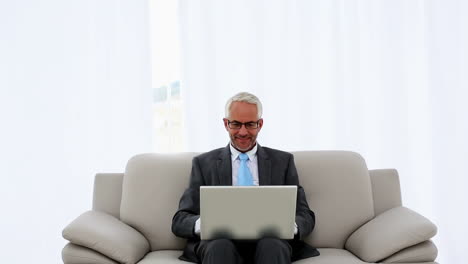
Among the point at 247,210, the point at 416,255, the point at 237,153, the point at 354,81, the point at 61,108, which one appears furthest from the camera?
the point at 354,81

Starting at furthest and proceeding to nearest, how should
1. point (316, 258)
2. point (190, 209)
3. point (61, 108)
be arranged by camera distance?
point (61, 108) < point (190, 209) < point (316, 258)

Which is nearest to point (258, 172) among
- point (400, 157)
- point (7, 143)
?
point (400, 157)

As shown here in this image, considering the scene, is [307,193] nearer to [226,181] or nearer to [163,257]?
[226,181]

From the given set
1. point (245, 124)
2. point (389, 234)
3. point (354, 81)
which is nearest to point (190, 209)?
point (245, 124)

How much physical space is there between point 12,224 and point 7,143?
0.55 meters

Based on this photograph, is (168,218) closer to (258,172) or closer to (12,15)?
(258,172)

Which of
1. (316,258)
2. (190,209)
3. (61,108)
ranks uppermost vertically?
(61,108)

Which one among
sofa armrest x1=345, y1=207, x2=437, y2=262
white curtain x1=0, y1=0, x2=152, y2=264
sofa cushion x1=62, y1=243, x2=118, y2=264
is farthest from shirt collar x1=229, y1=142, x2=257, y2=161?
white curtain x1=0, y1=0, x2=152, y2=264

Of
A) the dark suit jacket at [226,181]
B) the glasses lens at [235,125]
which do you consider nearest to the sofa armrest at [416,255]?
the dark suit jacket at [226,181]

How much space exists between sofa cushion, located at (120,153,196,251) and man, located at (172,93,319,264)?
0.60 ft

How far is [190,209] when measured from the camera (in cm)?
333

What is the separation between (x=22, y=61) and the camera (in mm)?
4523

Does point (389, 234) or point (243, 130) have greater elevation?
point (243, 130)

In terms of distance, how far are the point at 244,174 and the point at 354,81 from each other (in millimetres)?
1601
